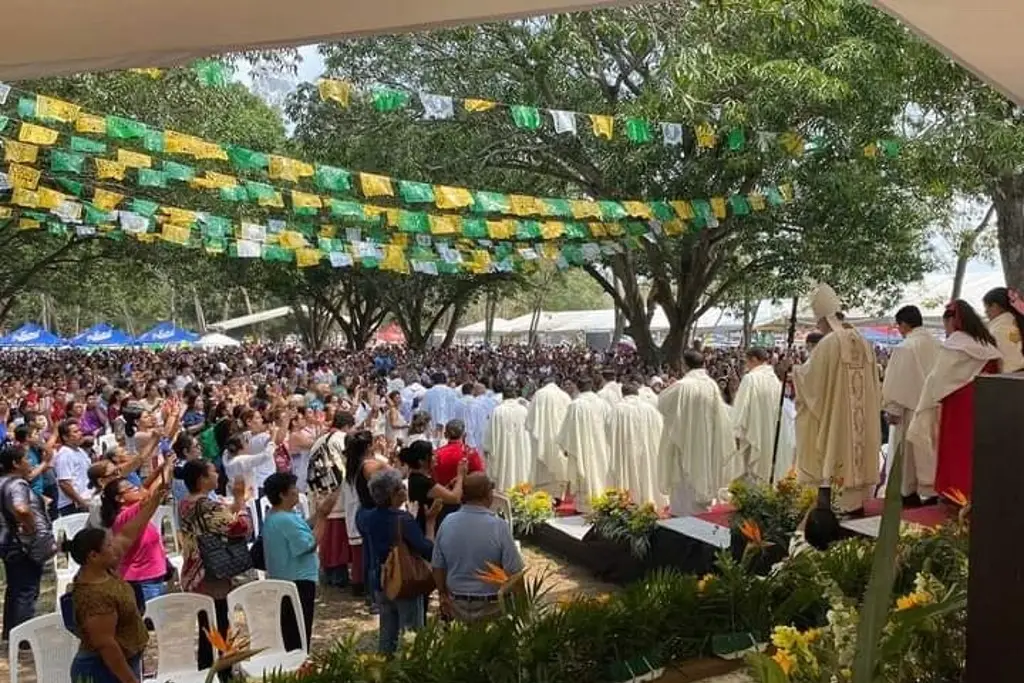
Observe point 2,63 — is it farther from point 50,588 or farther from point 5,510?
point 50,588

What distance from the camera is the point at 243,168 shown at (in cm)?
1384

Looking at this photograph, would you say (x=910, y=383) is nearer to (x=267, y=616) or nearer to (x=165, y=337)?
(x=267, y=616)

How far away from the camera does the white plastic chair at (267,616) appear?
16.9 feet

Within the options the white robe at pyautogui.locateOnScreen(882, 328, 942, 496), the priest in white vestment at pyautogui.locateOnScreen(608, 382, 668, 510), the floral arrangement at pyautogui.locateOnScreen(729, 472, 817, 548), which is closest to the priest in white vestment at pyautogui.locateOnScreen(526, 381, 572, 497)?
the priest in white vestment at pyautogui.locateOnScreen(608, 382, 668, 510)

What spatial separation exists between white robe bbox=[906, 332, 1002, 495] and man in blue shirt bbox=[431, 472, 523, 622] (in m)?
3.06

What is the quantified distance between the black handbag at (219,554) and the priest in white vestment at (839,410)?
143 inches

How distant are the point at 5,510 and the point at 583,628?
4.57 m

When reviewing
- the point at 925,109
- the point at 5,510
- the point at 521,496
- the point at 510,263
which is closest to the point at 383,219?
the point at 510,263

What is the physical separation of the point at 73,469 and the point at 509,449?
482 cm

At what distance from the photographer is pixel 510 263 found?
24.2 meters

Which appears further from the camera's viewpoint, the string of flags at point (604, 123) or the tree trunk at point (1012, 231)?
the string of flags at point (604, 123)

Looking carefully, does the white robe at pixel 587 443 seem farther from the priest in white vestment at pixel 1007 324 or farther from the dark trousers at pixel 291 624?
the dark trousers at pixel 291 624

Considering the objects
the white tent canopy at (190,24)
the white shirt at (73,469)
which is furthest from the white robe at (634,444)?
the white tent canopy at (190,24)

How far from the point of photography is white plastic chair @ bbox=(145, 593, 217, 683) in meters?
5.00
